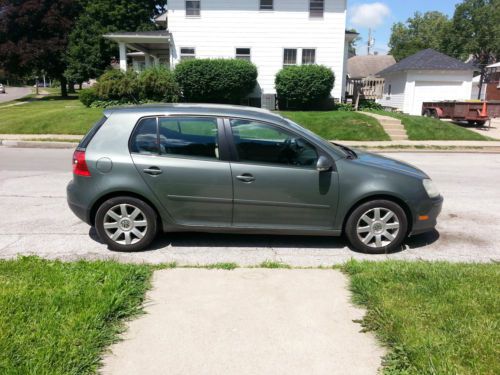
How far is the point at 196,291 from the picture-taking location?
12.5 feet

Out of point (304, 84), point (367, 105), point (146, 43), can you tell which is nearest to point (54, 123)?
point (146, 43)

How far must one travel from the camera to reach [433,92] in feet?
92.6

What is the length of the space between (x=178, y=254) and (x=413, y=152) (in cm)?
1138

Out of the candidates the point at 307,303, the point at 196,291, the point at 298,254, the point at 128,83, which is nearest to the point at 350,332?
the point at 307,303

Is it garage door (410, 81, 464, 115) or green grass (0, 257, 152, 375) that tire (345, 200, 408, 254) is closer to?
green grass (0, 257, 152, 375)

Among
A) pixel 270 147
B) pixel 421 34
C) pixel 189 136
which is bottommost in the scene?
pixel 270 147

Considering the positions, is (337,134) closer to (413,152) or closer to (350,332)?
(413,152)

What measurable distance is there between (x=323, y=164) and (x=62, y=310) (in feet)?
9.57

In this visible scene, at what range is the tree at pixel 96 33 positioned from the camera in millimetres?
36875

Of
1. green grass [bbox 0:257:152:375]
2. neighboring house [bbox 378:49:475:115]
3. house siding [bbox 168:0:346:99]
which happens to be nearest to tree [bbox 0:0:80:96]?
house siding [bbox 168:0:346:99]

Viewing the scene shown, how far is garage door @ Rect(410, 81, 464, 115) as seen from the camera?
1105 inches

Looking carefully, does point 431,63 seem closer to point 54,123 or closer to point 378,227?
point 54,123

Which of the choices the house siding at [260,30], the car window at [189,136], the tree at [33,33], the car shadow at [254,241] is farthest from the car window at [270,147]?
the tree at [33,33]

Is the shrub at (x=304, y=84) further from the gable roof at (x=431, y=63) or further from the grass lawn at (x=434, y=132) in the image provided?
the gable roof at (x=431, y=63)
